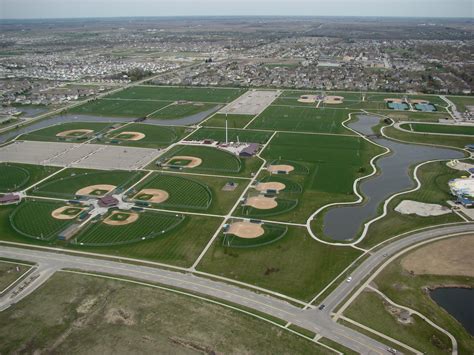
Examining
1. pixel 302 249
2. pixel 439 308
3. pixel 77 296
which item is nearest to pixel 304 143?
pixel 302 249

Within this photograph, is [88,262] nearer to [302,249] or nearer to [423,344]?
[302,249]

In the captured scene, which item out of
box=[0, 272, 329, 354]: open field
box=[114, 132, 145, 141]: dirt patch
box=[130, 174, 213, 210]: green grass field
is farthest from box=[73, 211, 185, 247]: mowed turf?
box=[114, 132, 145, 141]: dirt patch

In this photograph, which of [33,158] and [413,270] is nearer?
[413,270]

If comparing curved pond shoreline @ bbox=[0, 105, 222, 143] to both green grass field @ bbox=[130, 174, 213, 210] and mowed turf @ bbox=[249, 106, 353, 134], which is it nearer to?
mowed turf @ bbox=[249, 106, 353, 134]

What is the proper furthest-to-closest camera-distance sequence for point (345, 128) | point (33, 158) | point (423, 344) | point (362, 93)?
1. point (362, 93)
2. point (345, 128)
3. point (33, 158)
4. point (423, 344)

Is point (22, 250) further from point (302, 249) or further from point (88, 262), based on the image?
point (302, 249)

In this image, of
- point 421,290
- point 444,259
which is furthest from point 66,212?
point 444,259

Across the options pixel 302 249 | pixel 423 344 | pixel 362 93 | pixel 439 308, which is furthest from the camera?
pixel 362 93
